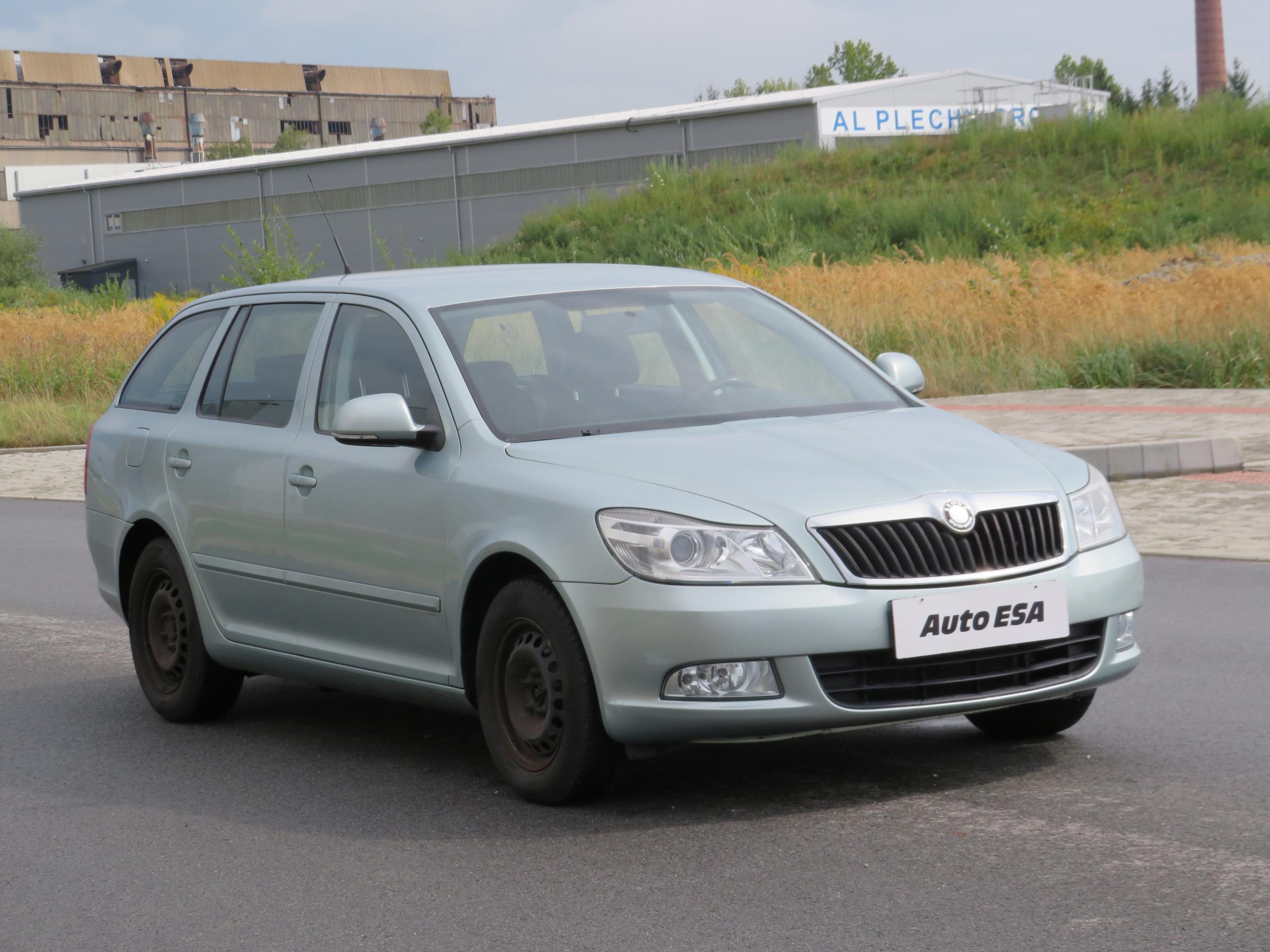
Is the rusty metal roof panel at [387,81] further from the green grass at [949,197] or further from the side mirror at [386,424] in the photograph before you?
the side mirror at [386,424]

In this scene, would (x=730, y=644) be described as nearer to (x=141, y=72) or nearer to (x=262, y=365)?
(x=262, y=365)

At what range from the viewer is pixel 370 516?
5812 mm

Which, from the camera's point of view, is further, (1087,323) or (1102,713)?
(1087,323)

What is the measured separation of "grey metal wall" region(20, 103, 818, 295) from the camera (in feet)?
232

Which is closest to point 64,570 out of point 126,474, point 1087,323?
point 126,474

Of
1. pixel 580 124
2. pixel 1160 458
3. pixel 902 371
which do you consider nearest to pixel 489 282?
pixel 902 371

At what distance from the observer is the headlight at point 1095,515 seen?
5211 millimetres

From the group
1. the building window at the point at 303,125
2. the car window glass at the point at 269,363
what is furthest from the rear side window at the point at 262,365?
the building window at the point at 303,125

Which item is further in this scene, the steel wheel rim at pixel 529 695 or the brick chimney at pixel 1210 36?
the brick chimney at pixel 1210 36

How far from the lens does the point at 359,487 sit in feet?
19.3

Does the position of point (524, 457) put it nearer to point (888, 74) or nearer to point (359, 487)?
point (359, 487)

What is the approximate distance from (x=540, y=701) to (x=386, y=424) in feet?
3.38

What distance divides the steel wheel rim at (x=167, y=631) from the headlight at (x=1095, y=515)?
3501 millimetres

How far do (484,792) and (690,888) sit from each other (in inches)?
51.0
